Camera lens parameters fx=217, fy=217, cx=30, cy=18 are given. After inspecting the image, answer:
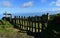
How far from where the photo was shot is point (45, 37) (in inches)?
579

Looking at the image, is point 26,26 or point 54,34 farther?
point 26,26

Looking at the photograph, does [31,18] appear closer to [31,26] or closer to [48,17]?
[31,26]

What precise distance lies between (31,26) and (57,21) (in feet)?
21.5

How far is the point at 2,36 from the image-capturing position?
18.2 metres

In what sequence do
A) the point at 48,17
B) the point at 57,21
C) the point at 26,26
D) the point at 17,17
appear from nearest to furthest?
the point at 57,21 → the point at 48,17 → the point at 26,26 → the point at 17,17

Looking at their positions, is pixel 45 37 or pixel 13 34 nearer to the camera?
pixel 45 37

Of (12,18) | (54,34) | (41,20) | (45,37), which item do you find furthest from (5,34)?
(12,18)

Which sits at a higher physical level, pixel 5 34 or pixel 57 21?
pixel 57 21

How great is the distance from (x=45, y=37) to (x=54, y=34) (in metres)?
1.37

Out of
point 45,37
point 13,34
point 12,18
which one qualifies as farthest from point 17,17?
point 45,37

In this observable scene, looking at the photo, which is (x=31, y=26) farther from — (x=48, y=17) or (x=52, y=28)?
(x=52, y=28)

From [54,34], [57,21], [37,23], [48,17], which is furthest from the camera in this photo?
[37,23]

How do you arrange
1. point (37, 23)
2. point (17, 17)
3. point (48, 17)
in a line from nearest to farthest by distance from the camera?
point (48, 17) → point (37, 23) → point (17, 17)

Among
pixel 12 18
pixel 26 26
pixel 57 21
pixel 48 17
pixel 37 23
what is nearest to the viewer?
pixel 57 21
